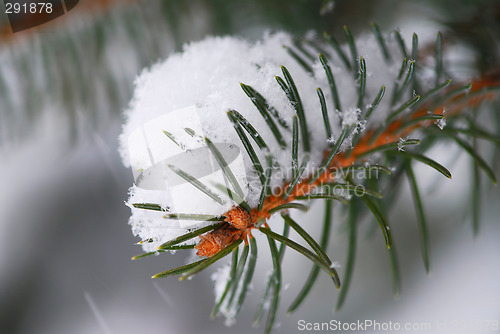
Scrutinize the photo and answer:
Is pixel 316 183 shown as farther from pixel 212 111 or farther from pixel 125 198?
pixel 125 198

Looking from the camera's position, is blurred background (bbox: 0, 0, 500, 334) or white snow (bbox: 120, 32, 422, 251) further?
blurred background (bbox: 0, 0, 500, 334)

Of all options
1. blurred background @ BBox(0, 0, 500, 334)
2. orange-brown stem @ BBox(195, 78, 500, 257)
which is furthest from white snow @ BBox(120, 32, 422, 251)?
blurred background @ BBox(0, 0, 500, 334)

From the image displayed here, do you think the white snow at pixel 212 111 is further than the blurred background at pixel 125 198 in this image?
No

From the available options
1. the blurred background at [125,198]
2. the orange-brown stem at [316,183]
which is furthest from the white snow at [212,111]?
the blurred background at [125,198]

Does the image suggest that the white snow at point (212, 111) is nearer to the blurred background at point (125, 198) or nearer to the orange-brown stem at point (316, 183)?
the orange-brown stem at point (316, 183)

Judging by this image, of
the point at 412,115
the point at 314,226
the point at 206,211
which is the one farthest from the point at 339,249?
the point at 206,211

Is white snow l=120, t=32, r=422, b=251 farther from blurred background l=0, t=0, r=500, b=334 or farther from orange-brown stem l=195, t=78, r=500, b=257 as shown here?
blurred background l=0, t=0, r=500, b=334

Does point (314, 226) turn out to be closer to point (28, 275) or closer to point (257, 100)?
point (257, 100)

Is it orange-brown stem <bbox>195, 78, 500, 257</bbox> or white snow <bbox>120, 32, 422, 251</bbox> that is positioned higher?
white snow <bbox>120, 32, 422, 251</bbox>
